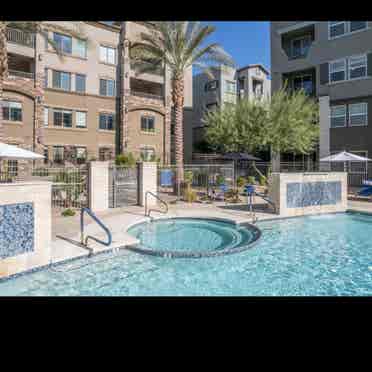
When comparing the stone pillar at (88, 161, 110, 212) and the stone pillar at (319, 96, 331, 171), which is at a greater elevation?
the stone pillar at (319, 96, 331, 171)

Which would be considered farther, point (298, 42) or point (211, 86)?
point (211, 86)

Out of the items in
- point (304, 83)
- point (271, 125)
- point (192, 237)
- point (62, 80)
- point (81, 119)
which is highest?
point (62, 80)

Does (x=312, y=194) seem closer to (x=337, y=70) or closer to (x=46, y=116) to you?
(x=337, y=70)

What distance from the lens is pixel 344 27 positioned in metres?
23.9

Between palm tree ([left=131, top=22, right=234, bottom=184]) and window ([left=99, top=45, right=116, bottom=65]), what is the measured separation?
45.4 feet

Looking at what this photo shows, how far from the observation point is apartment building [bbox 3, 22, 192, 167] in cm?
2758

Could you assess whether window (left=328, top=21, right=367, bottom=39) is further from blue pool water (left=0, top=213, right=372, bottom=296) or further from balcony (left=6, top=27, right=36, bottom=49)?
balcony (left=6, top=27, right=36, bottom=49)

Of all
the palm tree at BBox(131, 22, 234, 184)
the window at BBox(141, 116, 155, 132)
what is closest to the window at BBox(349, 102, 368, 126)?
the palm tree at BBox(131, 22, 234, 184)

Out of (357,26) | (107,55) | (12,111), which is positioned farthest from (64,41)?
(357,26)

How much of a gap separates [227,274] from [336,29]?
24912 mm

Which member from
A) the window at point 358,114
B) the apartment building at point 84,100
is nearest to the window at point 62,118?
the apartment building at point 84,100
